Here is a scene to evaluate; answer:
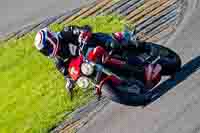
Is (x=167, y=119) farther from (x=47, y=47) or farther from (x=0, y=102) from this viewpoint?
(x=0, y=102)

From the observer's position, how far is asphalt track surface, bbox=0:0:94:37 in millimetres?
19156

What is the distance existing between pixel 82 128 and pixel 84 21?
511cm

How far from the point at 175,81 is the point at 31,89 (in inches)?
164

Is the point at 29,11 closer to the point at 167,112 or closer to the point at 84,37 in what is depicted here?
the point at 84,37

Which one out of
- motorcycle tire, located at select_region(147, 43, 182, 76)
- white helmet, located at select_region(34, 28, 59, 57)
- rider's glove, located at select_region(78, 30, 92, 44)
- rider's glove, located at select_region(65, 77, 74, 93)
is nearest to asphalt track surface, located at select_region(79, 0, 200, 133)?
motorcycle tire, located at select_region(147, 43, 182, 76)

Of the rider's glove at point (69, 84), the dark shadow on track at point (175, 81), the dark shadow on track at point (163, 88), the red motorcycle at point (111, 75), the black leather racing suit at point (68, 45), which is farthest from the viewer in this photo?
the rider's glove at point (69, 84)

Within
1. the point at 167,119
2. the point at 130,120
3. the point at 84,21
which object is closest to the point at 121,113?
the point at 130,120

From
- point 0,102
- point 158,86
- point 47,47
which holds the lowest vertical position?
point 0,102

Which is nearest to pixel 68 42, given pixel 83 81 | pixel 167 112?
pixel 83 81

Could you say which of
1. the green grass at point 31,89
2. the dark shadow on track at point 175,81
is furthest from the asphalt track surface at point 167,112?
the green grass at point 31,89

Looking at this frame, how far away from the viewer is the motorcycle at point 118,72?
1313cm

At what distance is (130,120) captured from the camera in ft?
43.3

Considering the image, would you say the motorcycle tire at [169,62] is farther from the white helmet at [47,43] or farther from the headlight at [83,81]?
the white helmet at [47,43]

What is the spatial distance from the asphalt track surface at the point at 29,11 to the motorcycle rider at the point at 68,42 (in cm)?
544
